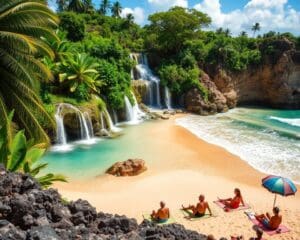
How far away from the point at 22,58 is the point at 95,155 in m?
12.2

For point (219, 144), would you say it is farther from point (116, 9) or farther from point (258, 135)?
point (116, 9)

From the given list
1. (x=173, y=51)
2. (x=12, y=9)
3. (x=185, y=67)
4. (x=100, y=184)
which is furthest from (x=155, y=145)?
(x=173, y=51)

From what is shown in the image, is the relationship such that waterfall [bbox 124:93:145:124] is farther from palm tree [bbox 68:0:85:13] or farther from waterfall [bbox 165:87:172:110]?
palm tree [bbox 68:0:85:13]

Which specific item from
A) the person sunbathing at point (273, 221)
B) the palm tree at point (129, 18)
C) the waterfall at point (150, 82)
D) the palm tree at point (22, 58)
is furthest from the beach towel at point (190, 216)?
the palm tree at point (129, 18)

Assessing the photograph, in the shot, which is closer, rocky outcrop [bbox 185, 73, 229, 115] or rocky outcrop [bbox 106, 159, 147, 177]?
rocky outcrop [bbox 106, 159, 147, 177]

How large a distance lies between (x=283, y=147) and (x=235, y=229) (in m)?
15.2

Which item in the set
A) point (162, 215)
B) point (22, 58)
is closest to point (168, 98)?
point (162, 215)

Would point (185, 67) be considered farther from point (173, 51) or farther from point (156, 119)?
point (156, 119)

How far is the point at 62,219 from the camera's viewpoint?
170 inches

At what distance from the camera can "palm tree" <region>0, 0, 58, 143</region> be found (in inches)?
392

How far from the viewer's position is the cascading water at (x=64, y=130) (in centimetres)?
2414

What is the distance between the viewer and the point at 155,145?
25.1 metres

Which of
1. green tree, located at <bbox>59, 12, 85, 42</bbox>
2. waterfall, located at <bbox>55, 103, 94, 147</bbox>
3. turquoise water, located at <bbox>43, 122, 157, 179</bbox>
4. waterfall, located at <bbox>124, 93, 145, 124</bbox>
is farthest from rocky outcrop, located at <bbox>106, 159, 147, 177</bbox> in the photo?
green tree, located at <bbox>59, 12, 85, 42</bbox>

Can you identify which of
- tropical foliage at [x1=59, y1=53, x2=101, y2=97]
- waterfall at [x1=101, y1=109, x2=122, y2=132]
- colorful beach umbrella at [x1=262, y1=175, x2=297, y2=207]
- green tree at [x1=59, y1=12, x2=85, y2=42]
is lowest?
colorful beach umbrella at [x1=262, y1=175, x2=297, y2=207]
